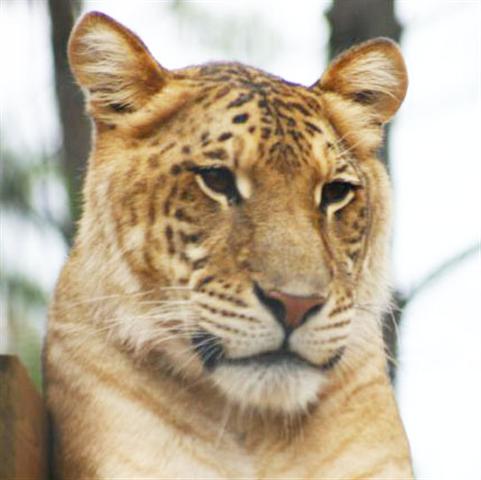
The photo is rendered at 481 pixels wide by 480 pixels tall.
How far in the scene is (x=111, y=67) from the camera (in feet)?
7.27

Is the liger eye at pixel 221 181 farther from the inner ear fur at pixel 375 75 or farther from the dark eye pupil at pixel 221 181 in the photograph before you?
the inner ear fur at pixel 375 75

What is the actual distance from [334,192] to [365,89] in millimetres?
234

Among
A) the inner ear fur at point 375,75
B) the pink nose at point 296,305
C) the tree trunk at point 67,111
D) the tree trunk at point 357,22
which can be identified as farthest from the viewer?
the tree trunk at point 357,22

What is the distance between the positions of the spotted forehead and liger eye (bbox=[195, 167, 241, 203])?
27mm

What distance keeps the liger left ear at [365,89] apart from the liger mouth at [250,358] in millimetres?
472

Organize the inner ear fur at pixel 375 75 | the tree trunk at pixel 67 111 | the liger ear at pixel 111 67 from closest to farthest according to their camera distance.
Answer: the liger ear at pixel 111 67, the inner ear fur at pixel 375 75, the tree trunk at pixel 67 111

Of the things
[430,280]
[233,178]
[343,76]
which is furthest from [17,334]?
[430,280]

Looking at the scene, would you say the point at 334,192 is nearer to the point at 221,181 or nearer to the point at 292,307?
the point at 221,181

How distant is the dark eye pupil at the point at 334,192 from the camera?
2193 mm

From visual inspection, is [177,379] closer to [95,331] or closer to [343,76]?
[95,331]

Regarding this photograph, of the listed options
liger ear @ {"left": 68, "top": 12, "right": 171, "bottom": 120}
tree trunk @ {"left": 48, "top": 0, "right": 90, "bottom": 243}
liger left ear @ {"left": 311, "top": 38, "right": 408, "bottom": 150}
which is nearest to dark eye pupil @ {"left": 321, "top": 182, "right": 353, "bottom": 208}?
liger left ear @ {"left": 311, "top": 38, "right": 408, "bottom": 150}

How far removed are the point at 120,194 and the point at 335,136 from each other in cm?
42

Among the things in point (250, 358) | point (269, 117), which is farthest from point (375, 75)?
A: point (250, 358)

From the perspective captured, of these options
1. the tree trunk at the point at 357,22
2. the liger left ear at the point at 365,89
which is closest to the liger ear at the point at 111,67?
the liger left ear at the point at 365,89
